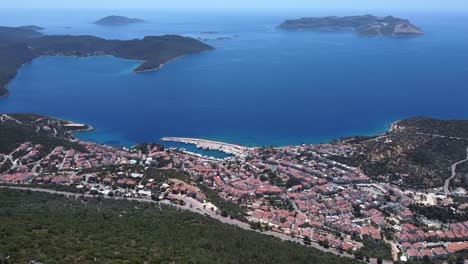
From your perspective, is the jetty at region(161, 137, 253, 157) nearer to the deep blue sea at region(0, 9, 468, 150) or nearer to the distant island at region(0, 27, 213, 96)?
the deep blue sea at region(0, 9, 468, 150)

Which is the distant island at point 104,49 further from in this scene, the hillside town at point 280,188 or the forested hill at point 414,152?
the forested hill at point 414,152

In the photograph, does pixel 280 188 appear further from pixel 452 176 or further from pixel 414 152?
pixel 452 176

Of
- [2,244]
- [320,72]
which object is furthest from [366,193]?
[320,72]

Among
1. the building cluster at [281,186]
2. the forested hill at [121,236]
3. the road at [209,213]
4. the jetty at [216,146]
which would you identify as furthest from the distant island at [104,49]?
the forested hill at [121,236]

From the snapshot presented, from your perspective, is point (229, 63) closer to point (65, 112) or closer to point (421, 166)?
point (65, 112)

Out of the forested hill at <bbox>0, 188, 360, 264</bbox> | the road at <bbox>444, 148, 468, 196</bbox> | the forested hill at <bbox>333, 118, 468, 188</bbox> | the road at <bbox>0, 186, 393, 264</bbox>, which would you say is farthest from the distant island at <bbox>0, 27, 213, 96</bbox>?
Result: the forested hill at <bbox>0, 188, 360, 264</bbox>
